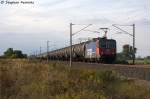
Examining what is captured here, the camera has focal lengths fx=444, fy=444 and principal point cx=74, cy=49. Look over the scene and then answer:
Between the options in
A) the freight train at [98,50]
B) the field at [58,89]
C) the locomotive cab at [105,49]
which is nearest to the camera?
the field at [58,89]

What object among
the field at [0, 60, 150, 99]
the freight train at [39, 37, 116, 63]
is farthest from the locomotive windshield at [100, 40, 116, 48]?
the field at [0, 60, 150, 99]

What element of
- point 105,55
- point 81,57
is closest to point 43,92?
point 105,55

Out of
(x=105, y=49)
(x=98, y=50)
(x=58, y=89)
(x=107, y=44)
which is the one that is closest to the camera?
(x=58, y=89)

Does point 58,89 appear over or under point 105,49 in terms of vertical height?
under

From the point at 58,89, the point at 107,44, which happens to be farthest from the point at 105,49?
the point at 58,89

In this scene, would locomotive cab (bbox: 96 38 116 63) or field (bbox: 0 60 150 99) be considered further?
locomotive cab (bbox: 96 38 116 63)

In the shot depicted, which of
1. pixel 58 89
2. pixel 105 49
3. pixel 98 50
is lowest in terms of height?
pixel 58 89

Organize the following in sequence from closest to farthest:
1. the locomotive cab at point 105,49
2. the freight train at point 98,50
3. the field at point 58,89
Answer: the field at point 58,89, the locomotive cab at point 105,49, the freight train at point 98,50

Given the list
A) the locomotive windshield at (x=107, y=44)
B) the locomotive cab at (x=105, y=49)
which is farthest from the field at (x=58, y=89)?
the locomotive windshield at (x=107, y=44)

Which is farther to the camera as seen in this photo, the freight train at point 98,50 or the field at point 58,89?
the freight train at point 98,50

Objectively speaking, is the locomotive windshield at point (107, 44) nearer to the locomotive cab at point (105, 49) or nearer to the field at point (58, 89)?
the locomotive cab at point (105, 49)

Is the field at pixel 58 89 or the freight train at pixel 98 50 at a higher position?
the freight train at pixel 98 50

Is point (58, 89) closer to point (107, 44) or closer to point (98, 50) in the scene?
point (98, 50)

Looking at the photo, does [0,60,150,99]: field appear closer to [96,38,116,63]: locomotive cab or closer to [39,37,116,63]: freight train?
[96,38,116,63]: locomotive cab
